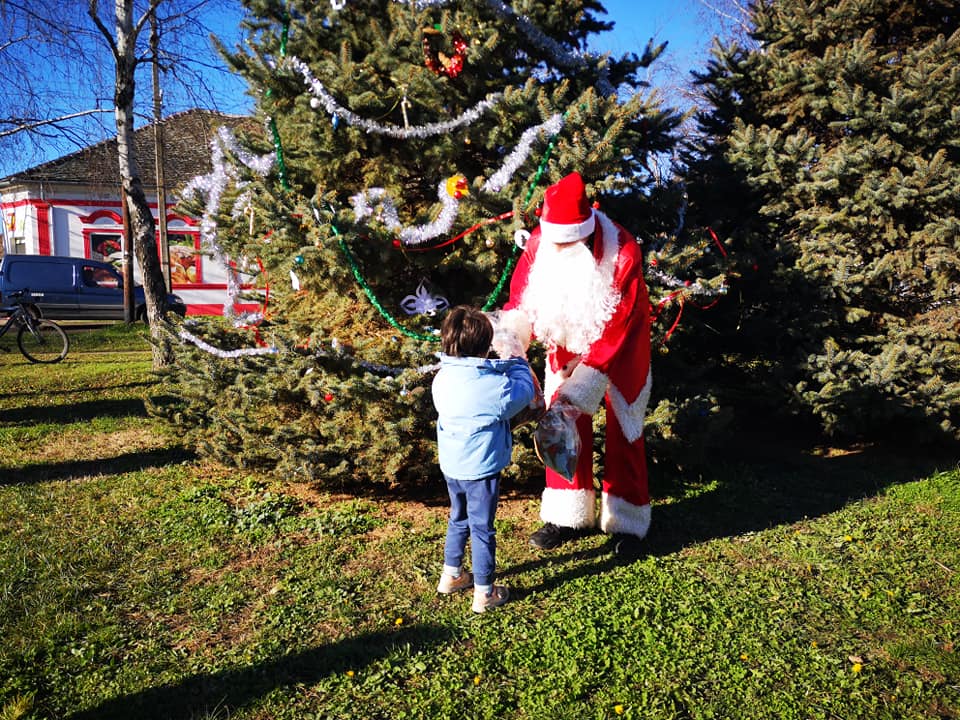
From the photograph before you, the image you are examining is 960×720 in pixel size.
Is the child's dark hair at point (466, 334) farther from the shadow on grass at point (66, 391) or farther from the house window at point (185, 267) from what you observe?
the house window at point (185, 267)

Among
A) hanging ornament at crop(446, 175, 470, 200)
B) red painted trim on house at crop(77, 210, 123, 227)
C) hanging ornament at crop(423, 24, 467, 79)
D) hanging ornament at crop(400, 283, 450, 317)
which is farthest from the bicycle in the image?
red painted trim on house at crop(77, 210, 123, 227)

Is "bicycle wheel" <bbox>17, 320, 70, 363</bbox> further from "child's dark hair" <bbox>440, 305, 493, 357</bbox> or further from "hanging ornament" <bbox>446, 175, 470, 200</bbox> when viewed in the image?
"child's dark hair" <bbox>440, 305, 493, 357</bbox>

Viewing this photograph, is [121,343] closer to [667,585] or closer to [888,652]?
[667,585]

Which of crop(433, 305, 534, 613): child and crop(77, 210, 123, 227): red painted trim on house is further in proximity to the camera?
crop(77, 210, 123, 227): red painted trim on house

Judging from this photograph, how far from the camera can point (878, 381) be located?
570cm

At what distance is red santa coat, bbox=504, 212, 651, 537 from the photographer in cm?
381

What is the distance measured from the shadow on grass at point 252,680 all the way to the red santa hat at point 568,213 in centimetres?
212

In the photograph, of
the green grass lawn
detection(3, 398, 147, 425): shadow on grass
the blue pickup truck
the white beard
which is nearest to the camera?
the green grass lawn

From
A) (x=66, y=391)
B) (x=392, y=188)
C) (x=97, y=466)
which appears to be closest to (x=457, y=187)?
(x=392, y=188)

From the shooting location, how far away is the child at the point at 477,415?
3305 mm

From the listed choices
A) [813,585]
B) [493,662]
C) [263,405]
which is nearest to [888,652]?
[813,585]

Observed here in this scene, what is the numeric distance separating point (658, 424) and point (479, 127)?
236 cm

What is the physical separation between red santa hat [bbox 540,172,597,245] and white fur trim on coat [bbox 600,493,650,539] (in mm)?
1580

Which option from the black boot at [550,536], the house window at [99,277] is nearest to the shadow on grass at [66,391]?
the black boot at [550,536]
